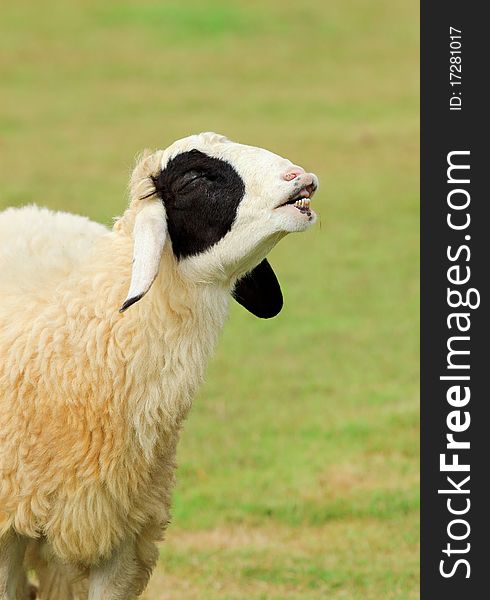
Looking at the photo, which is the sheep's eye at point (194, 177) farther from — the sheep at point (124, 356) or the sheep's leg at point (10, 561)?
the sheep's leg at point (10, 561)

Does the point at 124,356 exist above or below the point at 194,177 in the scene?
below

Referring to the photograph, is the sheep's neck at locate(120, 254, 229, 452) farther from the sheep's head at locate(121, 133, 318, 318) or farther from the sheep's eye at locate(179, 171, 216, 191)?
the sheep's eye at locate(179, 171, 216, 191)

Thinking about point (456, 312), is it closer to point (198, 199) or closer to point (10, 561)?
point (198, 199)

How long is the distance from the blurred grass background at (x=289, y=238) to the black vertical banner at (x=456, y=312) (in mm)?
379

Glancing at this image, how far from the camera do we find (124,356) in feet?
15.5

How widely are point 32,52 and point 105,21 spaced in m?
3.26

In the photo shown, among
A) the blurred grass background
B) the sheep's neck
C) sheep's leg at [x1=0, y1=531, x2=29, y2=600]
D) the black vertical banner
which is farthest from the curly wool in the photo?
the black vertical banner

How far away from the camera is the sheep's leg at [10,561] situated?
482cm

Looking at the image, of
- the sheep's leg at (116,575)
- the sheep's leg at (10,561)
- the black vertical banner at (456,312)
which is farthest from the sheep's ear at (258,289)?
the black vertical banner at (456,312)

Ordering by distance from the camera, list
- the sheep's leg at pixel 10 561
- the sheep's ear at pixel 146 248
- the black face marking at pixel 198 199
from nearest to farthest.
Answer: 1. the sheep's ear at pixel 146 248
2. the black face marking at pixel 198 199
3. the sheep's leg at pixel 10 561

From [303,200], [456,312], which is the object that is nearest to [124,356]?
[303,200]

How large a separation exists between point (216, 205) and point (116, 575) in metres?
1.52

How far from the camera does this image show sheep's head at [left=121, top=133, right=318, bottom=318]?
4441mm

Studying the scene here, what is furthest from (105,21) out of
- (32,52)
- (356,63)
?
(356,63)
